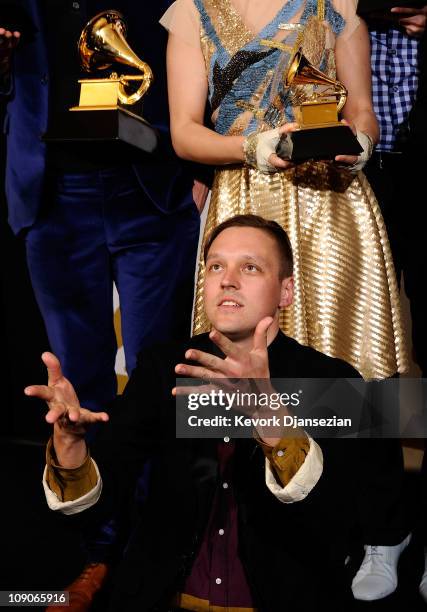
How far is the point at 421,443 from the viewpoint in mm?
3330

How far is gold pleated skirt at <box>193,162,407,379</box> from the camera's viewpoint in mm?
2148

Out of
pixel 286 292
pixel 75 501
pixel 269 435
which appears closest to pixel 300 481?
pixel 269 435

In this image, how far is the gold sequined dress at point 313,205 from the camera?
2154 millimetres

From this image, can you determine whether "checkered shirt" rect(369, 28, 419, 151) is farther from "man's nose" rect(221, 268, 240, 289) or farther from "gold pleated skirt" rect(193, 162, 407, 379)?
"man's nose" rect(221, 268, 240, 289)

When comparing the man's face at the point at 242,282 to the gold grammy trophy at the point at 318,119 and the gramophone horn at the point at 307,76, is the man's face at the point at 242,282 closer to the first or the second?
the gold grammy trophy at the point at 318,119

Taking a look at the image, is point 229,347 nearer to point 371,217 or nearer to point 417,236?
point 371,217

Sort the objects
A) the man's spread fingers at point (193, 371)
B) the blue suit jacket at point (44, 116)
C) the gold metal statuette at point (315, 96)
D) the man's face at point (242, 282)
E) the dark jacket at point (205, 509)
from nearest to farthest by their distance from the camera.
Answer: the man's spread fingers at point (193, 371) < the dark jacket at point (205, 509) < the man's face at point (242, 282) < the gold metal statuette at point (315, 96) < the blue suit jacket at point (44, 116)

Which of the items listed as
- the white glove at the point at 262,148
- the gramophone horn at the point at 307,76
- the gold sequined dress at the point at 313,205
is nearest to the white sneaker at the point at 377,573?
the gold sequined dress at the point at 313,205

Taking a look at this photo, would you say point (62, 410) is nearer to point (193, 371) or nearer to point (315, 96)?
point (193, 371)

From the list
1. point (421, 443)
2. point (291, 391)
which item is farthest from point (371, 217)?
point (421, 443)

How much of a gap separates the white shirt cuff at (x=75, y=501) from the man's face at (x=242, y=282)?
0.39 metres

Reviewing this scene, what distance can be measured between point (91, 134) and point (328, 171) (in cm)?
61

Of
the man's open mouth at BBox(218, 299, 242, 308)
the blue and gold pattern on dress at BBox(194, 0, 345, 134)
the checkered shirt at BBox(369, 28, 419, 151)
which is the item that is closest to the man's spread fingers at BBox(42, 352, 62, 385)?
the man's open mouth at BBox(218, 299, 242, 308)

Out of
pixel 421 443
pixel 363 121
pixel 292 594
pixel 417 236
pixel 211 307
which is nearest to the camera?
pixel 292 594
